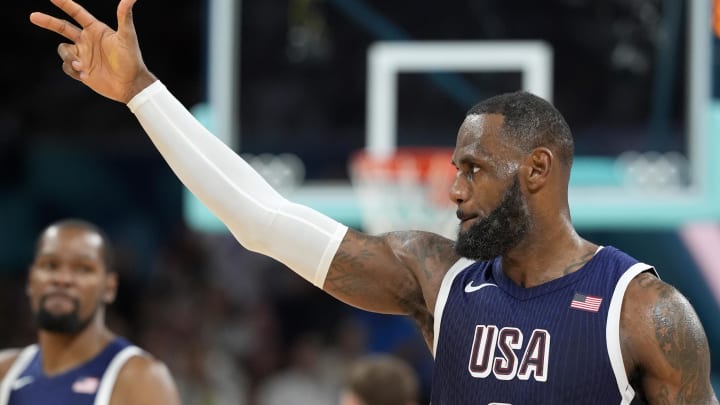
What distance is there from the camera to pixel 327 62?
7840 millimetres

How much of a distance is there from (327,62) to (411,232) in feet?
14.1

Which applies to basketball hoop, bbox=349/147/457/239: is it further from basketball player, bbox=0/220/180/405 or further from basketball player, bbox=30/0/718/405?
basketball player, bbox=30/0/718/405

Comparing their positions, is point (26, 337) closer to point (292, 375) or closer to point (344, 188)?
point (292, 375)

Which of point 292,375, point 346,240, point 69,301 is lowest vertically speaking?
point 292,375

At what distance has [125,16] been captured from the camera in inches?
137

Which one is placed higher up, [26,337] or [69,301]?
[69,301]

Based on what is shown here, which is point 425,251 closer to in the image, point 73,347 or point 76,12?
point 76,12

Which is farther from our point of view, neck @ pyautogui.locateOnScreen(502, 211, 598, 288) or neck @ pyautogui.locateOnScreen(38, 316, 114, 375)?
neck @ pyautogui.locateOnScreen(38, 316, 114, 375)

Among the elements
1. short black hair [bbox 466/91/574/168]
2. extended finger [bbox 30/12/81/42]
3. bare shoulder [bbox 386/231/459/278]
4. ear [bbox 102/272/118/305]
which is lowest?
ear [bbox 102/272/118/305]

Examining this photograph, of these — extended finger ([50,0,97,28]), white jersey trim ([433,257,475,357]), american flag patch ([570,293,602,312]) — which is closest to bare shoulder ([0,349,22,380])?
extended finger ([50,0,97,28])

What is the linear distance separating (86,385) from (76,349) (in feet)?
0.63

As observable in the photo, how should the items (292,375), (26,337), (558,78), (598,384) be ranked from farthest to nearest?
(26,337) → (292,375) → (558,78) → (598,384)

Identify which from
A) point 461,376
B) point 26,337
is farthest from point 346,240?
point 26,337

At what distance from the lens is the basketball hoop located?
7281 millimetres
